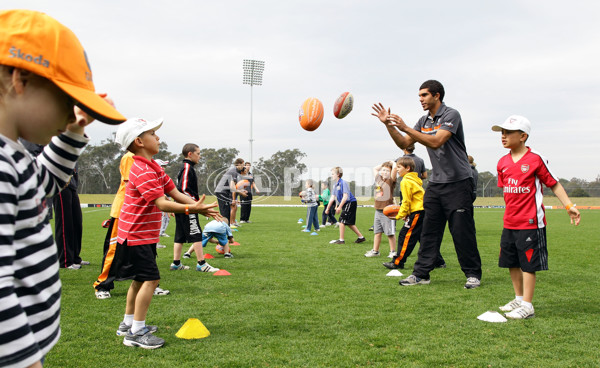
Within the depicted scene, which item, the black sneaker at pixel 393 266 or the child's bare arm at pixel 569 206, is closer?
the child's bare arm at pixel 569 206

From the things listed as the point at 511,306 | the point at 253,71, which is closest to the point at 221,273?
the point at 511,306

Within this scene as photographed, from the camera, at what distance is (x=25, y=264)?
4.31 feet

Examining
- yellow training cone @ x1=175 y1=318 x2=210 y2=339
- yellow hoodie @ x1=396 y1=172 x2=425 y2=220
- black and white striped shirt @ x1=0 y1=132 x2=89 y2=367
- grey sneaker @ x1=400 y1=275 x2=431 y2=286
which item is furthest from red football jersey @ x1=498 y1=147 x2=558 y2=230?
black and white striped shirt @ x1=0 y1=132 x2=89 y2=367

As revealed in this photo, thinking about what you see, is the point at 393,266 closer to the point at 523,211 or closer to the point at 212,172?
the point at 523,211

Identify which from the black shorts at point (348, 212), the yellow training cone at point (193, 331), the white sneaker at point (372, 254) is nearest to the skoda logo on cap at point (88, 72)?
the yellow training cone at point (193, 331)

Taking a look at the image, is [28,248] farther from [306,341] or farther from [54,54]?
[306,341]

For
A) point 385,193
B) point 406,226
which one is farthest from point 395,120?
point 385,193

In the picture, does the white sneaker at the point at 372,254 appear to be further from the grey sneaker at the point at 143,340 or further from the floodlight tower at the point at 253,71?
the floodlight tower at the point at 253,71

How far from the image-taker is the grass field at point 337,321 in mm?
3320

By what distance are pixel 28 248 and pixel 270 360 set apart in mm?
2328

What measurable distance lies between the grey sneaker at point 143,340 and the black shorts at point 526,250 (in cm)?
351

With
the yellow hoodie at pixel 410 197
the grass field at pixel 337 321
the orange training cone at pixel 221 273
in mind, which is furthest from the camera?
the yellow hoodie at pixel 410 197

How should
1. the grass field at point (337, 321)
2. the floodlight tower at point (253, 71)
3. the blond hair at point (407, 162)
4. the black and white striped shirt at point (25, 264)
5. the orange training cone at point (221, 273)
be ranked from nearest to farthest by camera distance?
the black and white striped shirt at point (25, 264) < the grass field at point (337, 321) < the orange training cone at point (221, 273) < the blond hair at point (407, 162) < the floodlight tower at point (253, 71)

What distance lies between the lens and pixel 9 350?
1159 mm
